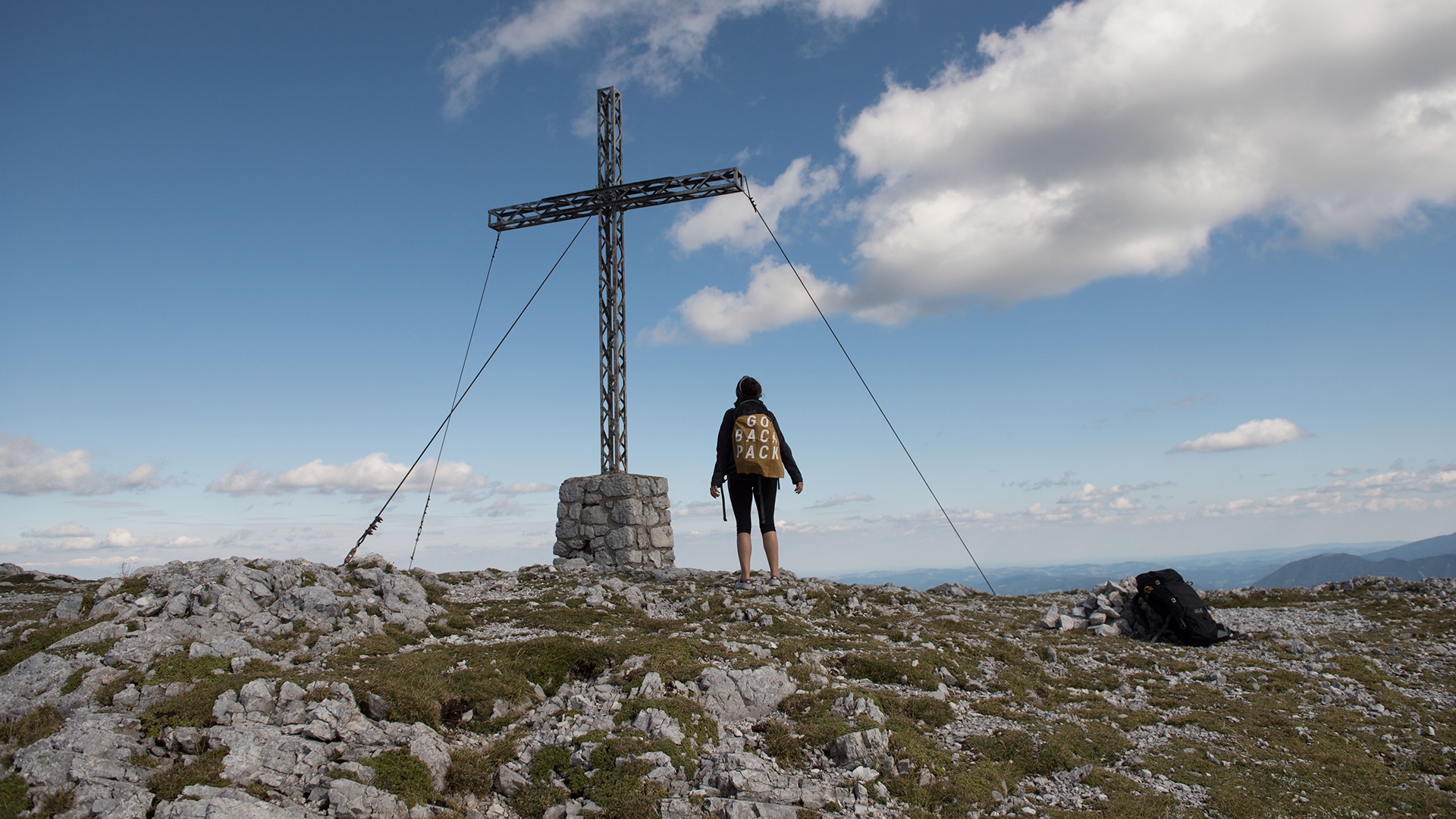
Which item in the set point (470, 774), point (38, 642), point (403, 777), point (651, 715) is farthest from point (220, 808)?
point (38, 642)

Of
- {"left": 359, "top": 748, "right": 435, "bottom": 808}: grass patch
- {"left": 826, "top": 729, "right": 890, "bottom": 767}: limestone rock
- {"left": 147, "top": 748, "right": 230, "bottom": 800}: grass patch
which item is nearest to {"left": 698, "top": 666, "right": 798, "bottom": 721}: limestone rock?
{"left": 826, "top": 729, "right": 890, "bottom": 767}: limestone rock

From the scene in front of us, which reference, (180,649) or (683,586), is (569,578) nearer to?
(683,586)

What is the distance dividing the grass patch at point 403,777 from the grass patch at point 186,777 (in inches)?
36.5

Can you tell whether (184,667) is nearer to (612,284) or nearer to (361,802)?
(361,802)

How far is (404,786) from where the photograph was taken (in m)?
5.49

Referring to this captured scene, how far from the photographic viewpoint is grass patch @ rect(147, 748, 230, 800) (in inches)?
203

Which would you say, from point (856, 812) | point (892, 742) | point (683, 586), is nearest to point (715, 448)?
point (683, 586)

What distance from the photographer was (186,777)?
5.26 meters

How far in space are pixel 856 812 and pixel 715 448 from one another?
8.35 metres

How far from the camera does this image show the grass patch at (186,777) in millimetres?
5148

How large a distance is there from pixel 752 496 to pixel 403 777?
820 cm

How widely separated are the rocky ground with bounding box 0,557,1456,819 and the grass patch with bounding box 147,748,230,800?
2 centimetres

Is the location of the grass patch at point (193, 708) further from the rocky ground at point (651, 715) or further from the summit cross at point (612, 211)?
the summit cross at point (612, 211)

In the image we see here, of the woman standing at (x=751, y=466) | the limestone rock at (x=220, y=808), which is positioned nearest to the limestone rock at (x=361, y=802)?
the limestone rock at (x=220, y=808)
